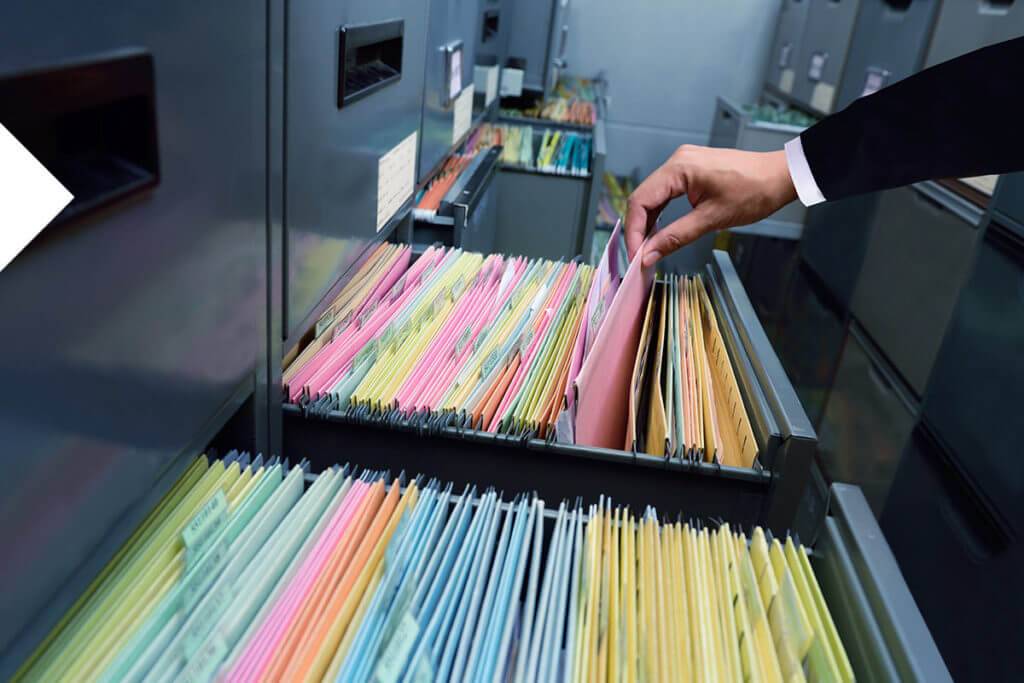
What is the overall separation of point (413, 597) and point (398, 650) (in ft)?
0.17

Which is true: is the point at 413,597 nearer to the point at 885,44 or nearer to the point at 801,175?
the point at 801,175

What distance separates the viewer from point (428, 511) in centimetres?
58

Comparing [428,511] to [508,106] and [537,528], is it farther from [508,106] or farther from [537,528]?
[508,106]

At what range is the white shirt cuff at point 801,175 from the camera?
96 cm

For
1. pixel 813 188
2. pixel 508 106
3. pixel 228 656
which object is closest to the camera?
pixel 228 656

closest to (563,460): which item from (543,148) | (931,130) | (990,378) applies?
(931,130)

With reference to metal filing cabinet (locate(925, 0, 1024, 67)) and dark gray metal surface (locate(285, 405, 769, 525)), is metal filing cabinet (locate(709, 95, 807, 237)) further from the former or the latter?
dark gray metal surface (locate(285, 405, 769, 525))

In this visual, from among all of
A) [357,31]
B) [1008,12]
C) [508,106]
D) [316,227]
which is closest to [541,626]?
[316,227]

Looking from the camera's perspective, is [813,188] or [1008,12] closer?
[813,188]

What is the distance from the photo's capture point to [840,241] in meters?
2.30

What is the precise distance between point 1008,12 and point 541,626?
1723 mm

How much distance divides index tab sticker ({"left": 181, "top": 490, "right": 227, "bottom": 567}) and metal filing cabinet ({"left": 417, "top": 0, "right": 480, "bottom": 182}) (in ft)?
2.69

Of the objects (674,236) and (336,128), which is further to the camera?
(674,236)

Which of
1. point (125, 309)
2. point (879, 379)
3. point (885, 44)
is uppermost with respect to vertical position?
point (885, 44)
